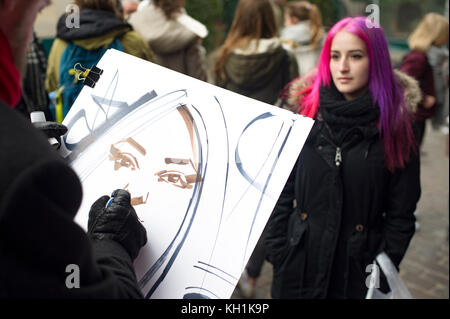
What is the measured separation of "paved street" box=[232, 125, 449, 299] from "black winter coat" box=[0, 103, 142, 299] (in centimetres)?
274

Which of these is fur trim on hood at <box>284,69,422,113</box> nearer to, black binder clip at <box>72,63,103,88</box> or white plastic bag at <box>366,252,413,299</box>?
white plastic bag at <box>366,252,413,299</box>

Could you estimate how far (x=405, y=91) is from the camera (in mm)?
2176

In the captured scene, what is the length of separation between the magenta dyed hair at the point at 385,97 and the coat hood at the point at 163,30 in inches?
79.5

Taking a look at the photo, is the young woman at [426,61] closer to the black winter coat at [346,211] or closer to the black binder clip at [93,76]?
the black winter coat at [346,211]

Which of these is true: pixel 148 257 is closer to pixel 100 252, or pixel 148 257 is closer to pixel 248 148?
pixel 100 252

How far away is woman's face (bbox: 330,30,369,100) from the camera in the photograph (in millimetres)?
2068

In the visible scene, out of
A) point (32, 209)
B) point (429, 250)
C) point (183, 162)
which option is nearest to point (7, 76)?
point (32, 209)

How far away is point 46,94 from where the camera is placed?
13.0ft

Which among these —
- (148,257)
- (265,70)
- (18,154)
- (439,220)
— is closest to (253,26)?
(265,70)

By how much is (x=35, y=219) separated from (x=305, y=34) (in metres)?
5.27

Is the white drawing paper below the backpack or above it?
below

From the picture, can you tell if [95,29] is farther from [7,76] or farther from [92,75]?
[7,76]

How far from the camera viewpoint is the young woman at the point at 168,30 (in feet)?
12.7

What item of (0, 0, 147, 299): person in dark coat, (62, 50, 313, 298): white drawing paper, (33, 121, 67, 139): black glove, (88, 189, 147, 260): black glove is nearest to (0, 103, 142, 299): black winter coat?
(0, 0, 147, 299): person in dark coat
